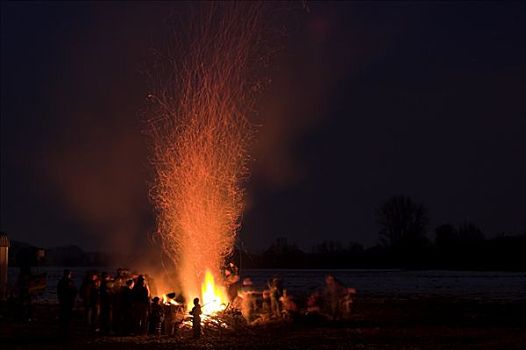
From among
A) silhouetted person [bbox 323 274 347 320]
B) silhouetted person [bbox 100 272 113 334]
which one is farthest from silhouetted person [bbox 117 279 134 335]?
silhouetted person [bbox 323 274 347 320]

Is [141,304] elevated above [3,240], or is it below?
below

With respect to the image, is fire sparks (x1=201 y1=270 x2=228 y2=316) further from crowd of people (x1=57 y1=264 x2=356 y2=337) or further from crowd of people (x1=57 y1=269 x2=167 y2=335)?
crowd of people (x1=57 y1=269 x2=167 y2=335)

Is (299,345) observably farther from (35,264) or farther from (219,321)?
(35,264)

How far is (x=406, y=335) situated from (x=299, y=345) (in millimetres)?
3374

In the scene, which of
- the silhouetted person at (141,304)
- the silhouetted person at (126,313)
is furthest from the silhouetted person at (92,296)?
the silhouetted person at (141,304)

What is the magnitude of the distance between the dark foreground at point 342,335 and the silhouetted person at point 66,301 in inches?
13.7

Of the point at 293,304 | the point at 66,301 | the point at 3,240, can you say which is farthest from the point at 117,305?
the point at 3,240

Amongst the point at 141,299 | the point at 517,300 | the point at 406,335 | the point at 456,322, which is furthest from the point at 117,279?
the point at 517,300

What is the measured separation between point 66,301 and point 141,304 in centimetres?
192

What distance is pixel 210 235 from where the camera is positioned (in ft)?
76.4

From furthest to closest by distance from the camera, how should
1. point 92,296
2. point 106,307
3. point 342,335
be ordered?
1. point 92,296
2. point 106,307
3. point 342,335

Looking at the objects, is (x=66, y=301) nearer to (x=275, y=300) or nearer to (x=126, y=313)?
(x=126, y=313)

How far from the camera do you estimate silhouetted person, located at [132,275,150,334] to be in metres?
17.7

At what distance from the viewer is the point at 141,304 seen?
1773 cm
